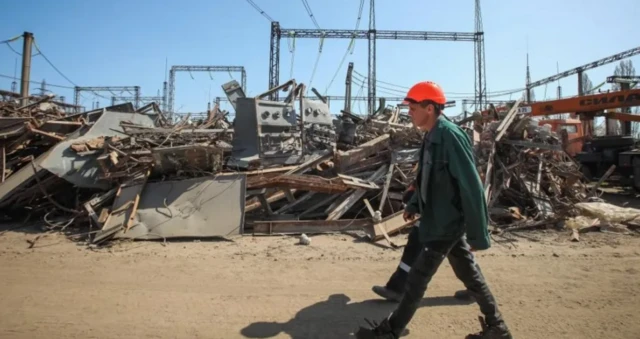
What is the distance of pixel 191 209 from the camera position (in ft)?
21.0

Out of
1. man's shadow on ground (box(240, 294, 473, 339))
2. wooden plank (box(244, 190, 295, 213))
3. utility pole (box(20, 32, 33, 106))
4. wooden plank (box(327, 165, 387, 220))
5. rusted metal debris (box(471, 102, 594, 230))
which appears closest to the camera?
man's shadow on ground (box(240, 294, 473, 339))

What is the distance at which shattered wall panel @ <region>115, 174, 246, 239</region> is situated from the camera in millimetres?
6098

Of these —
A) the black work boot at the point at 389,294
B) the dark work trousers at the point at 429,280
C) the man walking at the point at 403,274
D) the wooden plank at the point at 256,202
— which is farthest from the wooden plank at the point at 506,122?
the dark work trousers at the point at 429,280

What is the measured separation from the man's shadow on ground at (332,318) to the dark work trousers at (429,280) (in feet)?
1.99

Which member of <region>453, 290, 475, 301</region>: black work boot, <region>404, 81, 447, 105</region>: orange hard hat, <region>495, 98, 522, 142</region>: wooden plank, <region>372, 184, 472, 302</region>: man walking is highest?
<region>495, 98, 522, 142</region>: wooden plank

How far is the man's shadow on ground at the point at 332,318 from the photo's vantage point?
3.14 metres

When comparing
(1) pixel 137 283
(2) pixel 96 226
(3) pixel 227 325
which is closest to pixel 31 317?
(1) pixel 137 283

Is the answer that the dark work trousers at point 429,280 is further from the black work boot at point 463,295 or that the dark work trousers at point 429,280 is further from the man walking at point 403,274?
the black work boot at point 463,295

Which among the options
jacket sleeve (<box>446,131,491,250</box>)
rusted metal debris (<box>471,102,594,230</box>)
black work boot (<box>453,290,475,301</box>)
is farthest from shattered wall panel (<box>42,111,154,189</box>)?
rusted metal debris (<box>471,102,594,230</box>)

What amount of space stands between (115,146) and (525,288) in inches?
289

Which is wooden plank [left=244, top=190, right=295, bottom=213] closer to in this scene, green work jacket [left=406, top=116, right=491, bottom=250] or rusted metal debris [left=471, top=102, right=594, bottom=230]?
rusted metal debris [left=471, top=102, right=594, bottom=230]

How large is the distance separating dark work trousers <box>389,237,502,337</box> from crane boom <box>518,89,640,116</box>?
12.2 meters

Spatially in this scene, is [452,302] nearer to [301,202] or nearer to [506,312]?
[506,312]

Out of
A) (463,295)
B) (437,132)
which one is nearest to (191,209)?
(463,295)
